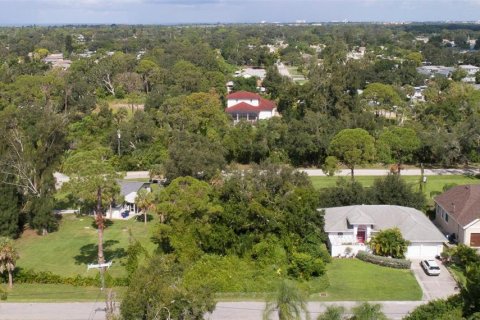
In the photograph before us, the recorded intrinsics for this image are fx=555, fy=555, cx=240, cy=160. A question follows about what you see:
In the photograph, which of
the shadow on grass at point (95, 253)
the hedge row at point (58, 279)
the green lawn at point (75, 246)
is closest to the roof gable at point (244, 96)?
the green lawn at point (75, 246)

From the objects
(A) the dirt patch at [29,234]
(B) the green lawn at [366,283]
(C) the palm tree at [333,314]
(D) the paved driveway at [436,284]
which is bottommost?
(A) the dirt patch at [29,234]

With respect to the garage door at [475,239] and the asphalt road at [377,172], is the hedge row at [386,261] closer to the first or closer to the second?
the garage door at [475,239]

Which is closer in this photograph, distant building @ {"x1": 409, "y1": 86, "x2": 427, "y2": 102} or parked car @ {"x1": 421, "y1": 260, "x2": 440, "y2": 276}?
parked car @ {"x1": 421, "y1": 260, "x2": 440, "y2": 276}

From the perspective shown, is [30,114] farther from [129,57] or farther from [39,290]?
[129,57]

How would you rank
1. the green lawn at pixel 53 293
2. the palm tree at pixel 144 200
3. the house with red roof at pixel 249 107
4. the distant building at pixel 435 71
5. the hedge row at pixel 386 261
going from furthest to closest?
the distant building at pixel 435 71 → the house with red roof at pixel 249 107 → the palm tree at pixel 144 200 → the hedge row at pixel 386 261 → the green lawn at pixel 53 293

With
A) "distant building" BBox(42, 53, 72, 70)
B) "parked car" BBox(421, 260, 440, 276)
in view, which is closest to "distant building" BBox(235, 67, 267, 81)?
"distant building" BBox(42, 53, 72, 70)

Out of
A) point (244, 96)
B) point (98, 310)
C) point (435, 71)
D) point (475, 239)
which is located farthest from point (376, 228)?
point (435, 71)

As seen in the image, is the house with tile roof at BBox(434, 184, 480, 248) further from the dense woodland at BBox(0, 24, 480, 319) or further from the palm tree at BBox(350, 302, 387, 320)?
the palm tree at BBox(350, 302, 387, 320)

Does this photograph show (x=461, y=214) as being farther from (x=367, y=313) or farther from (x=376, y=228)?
(x=367, y=313)
